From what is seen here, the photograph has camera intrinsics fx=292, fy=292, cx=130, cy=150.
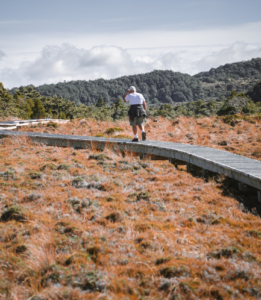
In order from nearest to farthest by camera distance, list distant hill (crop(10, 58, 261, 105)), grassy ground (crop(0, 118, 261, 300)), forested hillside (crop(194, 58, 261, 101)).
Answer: grassy ground (crop(0, 118, 261, 300)) → forested hillside (crop(194, 58, 261, 101)) → distant hill (crop(10, 58, 261, 105))

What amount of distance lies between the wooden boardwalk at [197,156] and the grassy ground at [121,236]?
474 millimetres

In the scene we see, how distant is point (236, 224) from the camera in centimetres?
487

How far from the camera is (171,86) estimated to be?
6973 inches

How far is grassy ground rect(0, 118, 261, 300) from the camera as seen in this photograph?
10.8ft

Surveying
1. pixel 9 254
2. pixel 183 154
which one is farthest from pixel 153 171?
pixel 9 254

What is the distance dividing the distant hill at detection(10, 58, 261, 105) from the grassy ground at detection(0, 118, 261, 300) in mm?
136514

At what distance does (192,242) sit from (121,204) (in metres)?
1.70

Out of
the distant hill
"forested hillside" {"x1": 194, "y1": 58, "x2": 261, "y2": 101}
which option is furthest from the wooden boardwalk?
the distant hill

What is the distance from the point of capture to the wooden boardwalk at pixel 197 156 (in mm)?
6105

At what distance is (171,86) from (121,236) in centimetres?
17902

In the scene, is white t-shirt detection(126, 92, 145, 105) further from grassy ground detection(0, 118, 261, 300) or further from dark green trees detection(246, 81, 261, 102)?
dark green trees detection(246, 81, 261, 102)

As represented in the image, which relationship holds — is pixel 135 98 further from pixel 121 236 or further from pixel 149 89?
pixel 149 89

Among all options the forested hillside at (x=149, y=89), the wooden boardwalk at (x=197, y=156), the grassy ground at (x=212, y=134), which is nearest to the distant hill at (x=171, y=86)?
the forested hillside at (x=149, y=89)

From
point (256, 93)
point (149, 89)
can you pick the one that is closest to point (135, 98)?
point (256, 93)
